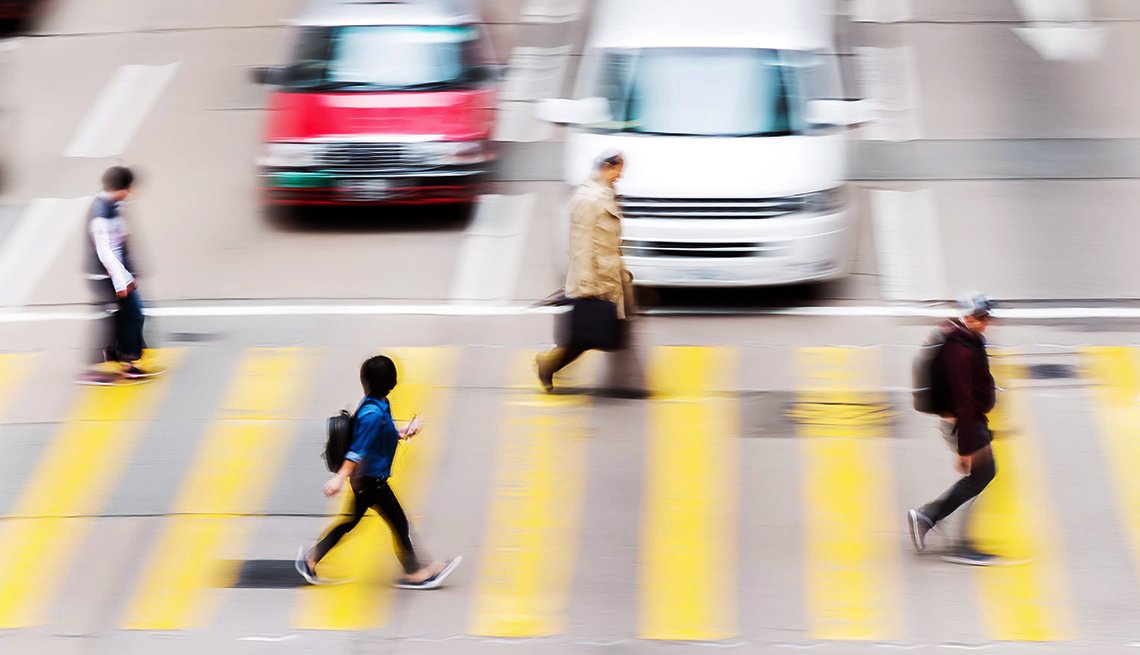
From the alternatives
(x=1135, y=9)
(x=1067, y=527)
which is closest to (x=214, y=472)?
(x=1067, y=527)

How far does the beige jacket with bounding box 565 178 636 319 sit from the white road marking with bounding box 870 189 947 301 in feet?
11.1

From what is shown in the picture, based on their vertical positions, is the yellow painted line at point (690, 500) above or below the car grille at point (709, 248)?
below

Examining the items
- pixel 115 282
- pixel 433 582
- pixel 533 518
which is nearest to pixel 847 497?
pixel 533 518

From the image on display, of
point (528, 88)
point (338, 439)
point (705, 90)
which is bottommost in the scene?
point (338, 439)

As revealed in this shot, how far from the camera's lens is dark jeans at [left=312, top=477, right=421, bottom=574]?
852cm

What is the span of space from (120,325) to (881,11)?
1286 centimetres

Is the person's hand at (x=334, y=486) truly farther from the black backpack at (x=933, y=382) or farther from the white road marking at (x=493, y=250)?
the white road marking at (x=493, y=250)

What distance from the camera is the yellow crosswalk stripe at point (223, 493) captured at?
8.97 m

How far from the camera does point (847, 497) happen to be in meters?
9.99

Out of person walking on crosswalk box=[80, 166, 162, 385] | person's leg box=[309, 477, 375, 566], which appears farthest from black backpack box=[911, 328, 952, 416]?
person walking on crosswalk box=[80, 166, 162, 385]

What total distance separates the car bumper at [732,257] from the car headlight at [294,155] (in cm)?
357

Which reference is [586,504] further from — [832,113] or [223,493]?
[832,113]

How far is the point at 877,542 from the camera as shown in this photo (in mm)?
9461

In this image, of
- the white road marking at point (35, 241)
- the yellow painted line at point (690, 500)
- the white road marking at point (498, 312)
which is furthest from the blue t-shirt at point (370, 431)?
the white road marking at point (35, 241)
